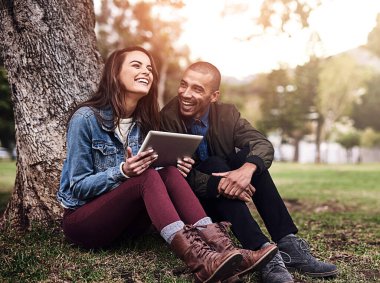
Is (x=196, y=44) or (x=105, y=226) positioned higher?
(x=196, y=44)

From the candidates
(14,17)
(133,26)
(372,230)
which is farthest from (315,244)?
(133,26)

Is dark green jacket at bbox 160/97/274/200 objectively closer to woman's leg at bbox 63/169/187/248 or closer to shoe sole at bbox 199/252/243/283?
woman's leg at bbox 63/169/187/248

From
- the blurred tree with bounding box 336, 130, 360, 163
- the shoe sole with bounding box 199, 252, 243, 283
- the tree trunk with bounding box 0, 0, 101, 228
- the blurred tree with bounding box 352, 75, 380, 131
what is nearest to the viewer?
the shoe sole with bounding box 199, 252, 243, 283

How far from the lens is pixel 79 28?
4805 millimetres

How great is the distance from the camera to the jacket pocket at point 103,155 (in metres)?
3.57

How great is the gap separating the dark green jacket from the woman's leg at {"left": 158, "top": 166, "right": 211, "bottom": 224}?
381mm

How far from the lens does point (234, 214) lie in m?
3.48

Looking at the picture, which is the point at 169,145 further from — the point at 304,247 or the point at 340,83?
the point at 340,83

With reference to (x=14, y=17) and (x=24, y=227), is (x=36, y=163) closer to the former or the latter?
(x=24, y=227)

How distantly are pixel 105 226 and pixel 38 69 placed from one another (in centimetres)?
184

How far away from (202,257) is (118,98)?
4.40ft

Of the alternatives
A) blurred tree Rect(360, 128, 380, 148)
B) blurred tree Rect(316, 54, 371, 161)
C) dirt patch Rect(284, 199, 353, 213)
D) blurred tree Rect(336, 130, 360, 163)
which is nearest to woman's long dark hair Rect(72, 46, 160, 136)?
dirt patch Rect(284, 199, 353, 213)

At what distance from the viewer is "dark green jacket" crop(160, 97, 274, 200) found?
3.94 meters

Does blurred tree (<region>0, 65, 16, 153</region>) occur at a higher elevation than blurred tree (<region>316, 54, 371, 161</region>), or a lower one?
lower
